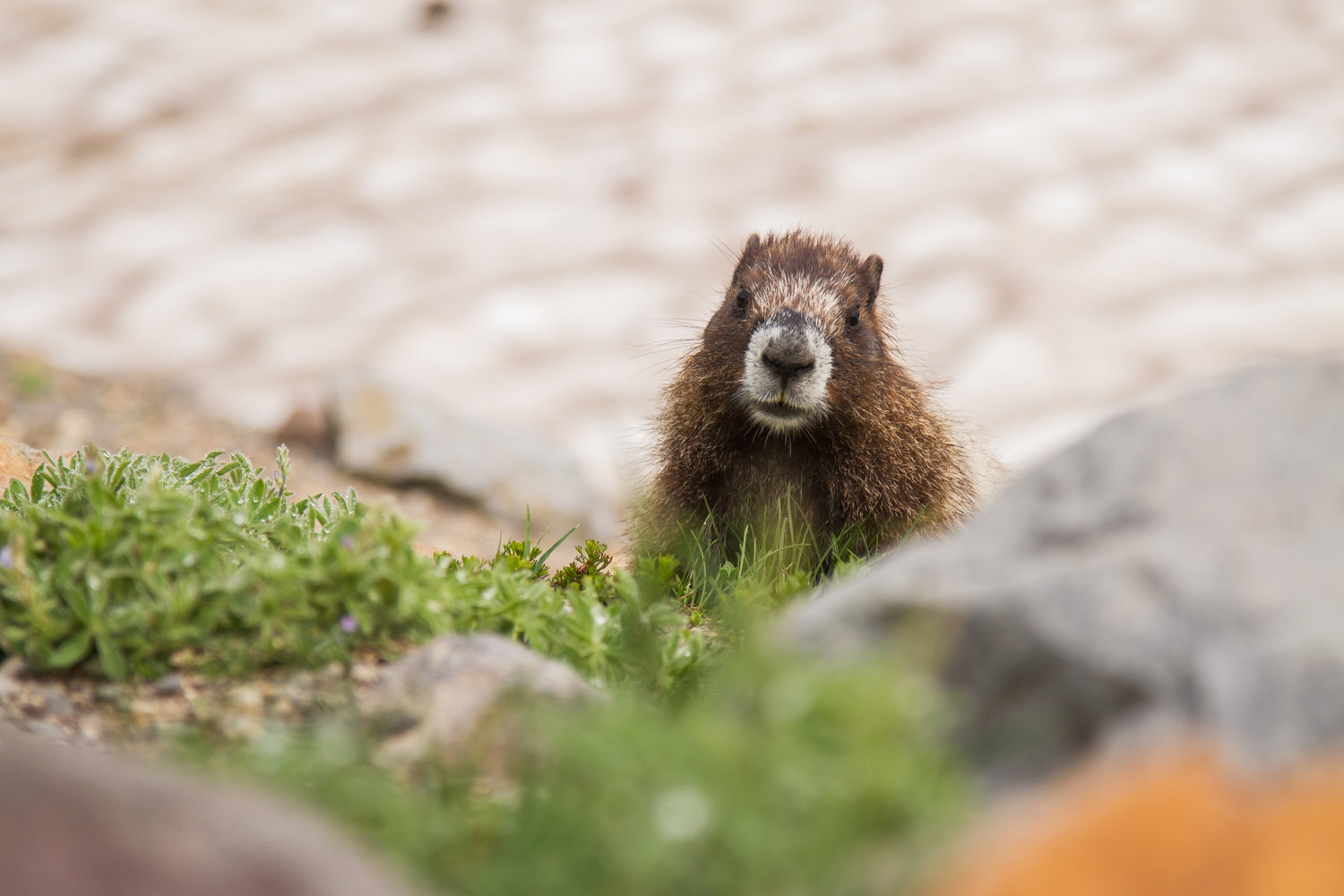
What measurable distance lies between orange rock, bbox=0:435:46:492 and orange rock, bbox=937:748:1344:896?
3.63m

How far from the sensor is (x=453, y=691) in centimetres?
259

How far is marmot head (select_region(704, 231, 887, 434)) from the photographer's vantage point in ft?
14.8

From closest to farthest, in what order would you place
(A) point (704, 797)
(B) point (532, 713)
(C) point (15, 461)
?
1. (A) point (704, 797)
2. (B) point (532, 713)
3. (C) point (15, 461)

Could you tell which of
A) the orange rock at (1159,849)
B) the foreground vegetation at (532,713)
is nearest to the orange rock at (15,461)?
the foreground vegetation at (532,713)

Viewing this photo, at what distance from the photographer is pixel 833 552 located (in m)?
4.55

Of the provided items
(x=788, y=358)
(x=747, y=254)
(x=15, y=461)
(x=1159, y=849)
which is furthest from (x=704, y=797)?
(x=747, y=254)

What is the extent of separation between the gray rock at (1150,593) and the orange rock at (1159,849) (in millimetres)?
242

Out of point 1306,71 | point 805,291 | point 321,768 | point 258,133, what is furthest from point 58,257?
point 1306,71

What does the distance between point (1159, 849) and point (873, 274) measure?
153 inches

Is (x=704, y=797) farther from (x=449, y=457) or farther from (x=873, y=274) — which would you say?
(x=449, y=457)

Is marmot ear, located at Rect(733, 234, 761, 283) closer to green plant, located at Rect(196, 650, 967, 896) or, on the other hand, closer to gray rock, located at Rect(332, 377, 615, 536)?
green plant, located at Rect(196, 650, 967, 896)

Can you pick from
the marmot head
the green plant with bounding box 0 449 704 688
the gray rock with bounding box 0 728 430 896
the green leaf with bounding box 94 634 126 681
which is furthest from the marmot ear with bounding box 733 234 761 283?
the gray rock with bounding box 0 728 430 896

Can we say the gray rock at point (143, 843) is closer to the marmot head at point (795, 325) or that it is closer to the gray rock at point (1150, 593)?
the gray rock at point (1150, 593)

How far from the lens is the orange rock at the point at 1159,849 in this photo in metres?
1.68
